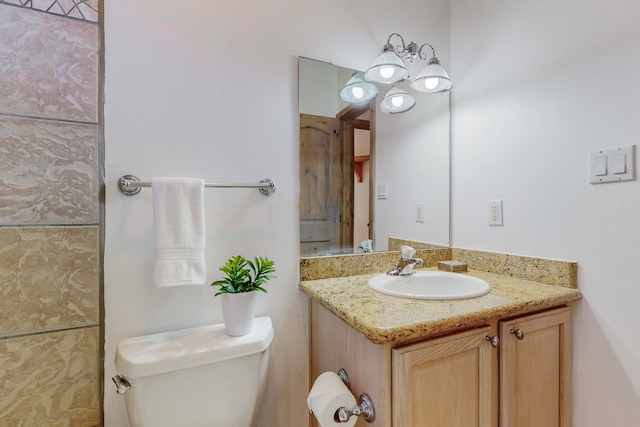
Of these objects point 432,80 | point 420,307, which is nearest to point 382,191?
point 432,80

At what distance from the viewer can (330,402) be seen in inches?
30.4

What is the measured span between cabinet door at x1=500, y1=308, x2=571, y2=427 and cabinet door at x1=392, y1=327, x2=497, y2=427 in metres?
0.07

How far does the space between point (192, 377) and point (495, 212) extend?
51.9 inches

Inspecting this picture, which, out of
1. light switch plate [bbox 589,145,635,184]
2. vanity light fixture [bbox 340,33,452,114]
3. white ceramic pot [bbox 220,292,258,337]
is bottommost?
white ceramic pot [bbox 220,292,258,337]

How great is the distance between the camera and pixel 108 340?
895 millimetres

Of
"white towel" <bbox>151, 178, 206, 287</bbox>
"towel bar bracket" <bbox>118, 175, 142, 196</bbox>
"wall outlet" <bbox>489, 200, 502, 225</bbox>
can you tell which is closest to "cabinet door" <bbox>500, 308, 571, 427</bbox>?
"wall outlet" <bbox>489, 200, 502, 225</bbox>

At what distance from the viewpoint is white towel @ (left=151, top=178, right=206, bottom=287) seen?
0.86 m

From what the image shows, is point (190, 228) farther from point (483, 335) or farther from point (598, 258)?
point (598, 258)

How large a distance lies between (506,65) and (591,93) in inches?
14.8

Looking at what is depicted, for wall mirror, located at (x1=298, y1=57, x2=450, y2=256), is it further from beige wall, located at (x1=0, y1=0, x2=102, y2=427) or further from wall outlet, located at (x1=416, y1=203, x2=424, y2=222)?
beige wall, located at (x1=0, y1=0, x2=102, y2=427)

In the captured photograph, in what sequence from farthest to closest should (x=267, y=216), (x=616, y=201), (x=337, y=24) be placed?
(x=337, y=24) → (x=267, y=216) → (x=616, y=201)

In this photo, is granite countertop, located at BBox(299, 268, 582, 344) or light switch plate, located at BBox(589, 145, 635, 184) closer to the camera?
granite countertop, located at BBox(299, 268, 582, 344)

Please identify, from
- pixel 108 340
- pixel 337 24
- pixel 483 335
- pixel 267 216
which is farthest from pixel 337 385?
pixel 337 24

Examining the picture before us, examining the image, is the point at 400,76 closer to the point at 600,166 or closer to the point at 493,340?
the point at 600,166
